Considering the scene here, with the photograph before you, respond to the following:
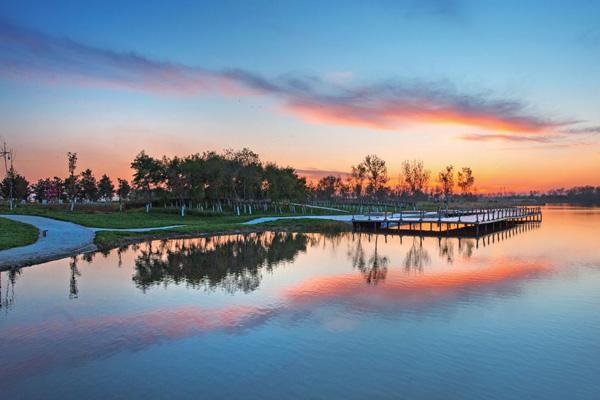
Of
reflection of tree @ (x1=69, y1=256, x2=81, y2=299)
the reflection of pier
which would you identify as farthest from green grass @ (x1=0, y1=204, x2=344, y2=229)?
the reflection of pier

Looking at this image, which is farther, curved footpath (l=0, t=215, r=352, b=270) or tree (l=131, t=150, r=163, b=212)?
tree (l=131, t=150, r=163, b=212)

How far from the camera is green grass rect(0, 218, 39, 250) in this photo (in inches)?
1082

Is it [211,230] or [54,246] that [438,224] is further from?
[54,246]

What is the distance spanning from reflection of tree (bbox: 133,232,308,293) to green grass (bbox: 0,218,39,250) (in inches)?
297

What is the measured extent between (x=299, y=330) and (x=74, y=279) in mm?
13890

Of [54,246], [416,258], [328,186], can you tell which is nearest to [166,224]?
[54,246]

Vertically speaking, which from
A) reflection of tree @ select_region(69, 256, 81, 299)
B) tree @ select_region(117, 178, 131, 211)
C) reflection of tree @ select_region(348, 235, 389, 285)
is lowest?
reflection of tree @ select_region(348, 235, 389, 285)

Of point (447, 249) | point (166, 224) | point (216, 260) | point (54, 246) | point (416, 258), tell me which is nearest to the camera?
point (216, 260)

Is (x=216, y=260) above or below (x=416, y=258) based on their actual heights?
above

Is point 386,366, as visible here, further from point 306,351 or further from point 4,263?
point 4,263

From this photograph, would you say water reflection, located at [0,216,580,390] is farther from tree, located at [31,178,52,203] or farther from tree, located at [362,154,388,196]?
tree, located at [31,178,52,203]

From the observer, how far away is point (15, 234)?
31.0 metres

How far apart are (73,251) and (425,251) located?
25798 millimetres

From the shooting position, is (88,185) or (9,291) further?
(88,185)
